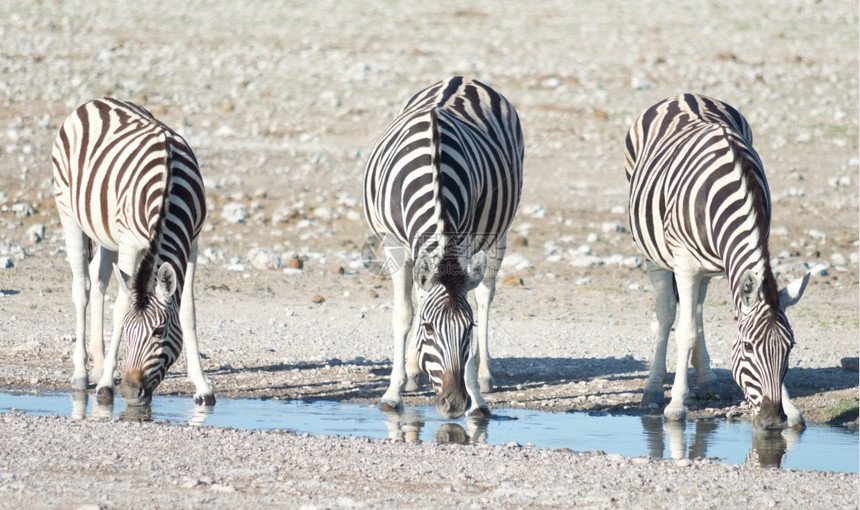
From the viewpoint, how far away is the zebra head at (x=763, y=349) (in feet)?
22.8

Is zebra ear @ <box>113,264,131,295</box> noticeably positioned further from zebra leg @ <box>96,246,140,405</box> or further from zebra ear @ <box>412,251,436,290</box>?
zebra ear @ <box>412,251,436,290</box>

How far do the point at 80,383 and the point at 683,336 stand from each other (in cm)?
420

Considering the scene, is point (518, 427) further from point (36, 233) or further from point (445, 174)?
point (36, 233)

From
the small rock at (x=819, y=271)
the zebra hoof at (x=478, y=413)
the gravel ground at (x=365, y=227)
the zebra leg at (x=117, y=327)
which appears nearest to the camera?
the gravel ground at (x=365, y=227)

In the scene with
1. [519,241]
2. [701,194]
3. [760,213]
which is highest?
[701,194]

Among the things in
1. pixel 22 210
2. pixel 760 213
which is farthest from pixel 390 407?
pixel 22 210

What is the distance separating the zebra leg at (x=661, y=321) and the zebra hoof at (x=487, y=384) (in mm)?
1120

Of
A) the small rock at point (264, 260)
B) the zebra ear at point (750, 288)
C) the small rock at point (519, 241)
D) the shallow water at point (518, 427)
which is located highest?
the small rock at point (519, 241)

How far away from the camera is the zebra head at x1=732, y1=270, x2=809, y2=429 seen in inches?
273

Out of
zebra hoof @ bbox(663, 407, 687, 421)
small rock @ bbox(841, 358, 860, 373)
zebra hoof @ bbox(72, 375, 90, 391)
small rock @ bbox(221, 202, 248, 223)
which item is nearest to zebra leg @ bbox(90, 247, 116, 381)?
zebra hoof @ bbox(72, 375, 90, 391)

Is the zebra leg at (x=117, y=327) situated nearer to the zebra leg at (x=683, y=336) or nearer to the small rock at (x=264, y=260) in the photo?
the zebra leg at (x=683, y=336)

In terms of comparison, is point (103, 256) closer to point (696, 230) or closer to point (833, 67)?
point (696, 230)

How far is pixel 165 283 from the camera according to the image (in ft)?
24.6

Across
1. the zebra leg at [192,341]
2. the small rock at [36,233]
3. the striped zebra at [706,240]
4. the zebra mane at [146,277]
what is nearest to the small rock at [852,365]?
the striped zebra at [706,240]
